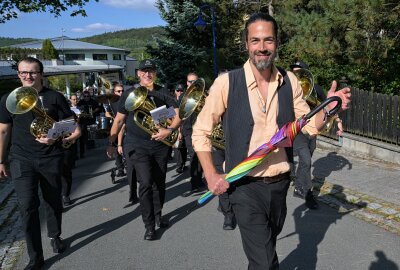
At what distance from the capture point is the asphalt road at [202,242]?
12.4ft

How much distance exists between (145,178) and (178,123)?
78 centimetres

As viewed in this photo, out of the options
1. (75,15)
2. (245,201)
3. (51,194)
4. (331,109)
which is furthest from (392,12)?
(75,15)

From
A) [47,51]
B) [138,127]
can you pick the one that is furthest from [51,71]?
[47,51]

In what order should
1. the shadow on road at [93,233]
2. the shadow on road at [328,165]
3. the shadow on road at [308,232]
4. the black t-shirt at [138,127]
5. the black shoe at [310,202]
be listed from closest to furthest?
1. the shadow on road at [308,232]
2. the shadow on road at [93,233]
3. the black t-shirt at [138,127]
4. the black shoe at [310,202]
5. the shadow on road at [328,165]

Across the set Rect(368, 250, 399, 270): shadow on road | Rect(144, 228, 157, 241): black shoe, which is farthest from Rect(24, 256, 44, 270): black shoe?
Rect(368, 250, 399, 270): shadow on road

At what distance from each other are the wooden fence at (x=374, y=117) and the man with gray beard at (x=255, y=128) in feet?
17.8

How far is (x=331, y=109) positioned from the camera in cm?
247

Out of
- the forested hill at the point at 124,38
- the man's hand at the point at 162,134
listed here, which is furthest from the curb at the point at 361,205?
the forested hill at the point at 124,38

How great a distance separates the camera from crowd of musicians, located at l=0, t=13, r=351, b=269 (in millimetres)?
2383

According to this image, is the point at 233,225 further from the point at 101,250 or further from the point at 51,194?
the point at 51,194

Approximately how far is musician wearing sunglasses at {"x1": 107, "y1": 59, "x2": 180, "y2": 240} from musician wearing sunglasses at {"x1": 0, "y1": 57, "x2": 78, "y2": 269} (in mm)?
877

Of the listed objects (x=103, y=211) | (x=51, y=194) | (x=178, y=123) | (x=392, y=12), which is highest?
(x=392, y=12)

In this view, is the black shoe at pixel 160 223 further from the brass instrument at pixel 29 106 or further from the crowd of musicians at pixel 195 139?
the brass instrument at pixel 29 106

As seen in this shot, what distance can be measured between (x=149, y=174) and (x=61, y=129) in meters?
1.15
